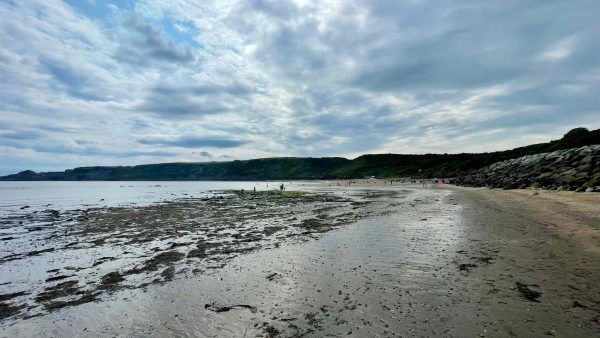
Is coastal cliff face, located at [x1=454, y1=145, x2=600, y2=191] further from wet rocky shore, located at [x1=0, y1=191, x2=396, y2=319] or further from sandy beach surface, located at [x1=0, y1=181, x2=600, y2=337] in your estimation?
wet rocky shore, located at [x1=0, y1=191, x2=396, y2=319]

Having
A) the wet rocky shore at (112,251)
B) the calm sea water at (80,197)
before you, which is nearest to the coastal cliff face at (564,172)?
the wet rocky shore at (112,251)

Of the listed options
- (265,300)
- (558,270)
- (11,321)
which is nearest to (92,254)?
(11,321)

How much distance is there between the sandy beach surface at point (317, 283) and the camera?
6746 mm

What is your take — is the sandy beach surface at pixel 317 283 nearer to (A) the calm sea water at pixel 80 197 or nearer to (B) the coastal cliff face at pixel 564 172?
(B) the coastal cliff face at pixel 564 172

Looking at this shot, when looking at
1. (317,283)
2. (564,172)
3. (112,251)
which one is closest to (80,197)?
(112,251)

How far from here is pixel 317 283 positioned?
374 inches

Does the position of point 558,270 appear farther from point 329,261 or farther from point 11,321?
point 11,321

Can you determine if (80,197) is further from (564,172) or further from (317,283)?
(564,172)

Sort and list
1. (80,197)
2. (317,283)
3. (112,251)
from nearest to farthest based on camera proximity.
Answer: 1. (317,283)
2. (112,251)
3. (80,197)

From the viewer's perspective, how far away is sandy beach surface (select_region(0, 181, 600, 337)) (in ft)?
22.1

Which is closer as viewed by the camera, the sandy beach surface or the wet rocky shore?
the sandy beach surface

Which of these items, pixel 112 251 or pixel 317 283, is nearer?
pixel 317 283

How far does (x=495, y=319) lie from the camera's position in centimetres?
651

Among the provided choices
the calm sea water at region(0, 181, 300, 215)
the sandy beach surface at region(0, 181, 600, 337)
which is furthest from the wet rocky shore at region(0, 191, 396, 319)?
the calm sea water at region(0, 181, 300, 215)
